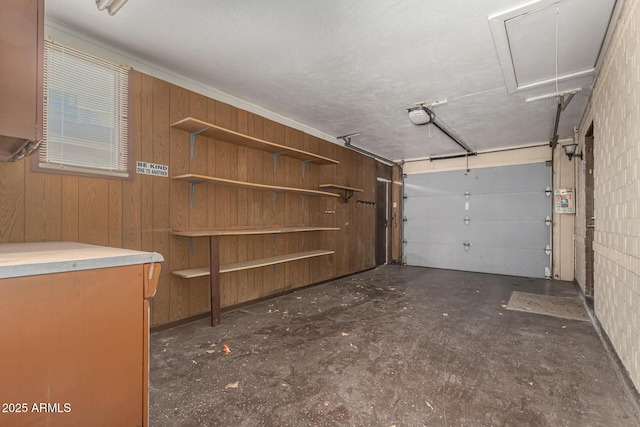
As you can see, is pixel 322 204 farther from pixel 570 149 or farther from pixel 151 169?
pixel 570 149

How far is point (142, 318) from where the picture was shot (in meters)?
1.14

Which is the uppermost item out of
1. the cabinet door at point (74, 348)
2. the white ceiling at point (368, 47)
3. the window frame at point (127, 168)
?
the white ceiling at point (368, 47)

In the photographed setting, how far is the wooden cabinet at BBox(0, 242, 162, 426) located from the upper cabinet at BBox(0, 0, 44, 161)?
1.74 ft

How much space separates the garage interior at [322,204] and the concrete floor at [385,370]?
0.05 feet

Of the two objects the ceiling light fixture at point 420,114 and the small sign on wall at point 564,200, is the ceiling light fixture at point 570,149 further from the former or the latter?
the ceiling light fixture at point 420,114

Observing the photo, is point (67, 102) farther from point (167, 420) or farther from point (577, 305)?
point (577, 305)

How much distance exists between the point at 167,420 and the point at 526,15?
3590mm

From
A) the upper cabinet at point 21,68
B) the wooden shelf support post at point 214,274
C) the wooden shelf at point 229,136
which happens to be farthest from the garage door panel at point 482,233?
the upper cabinet at point 21,68

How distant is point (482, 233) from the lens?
639 cm

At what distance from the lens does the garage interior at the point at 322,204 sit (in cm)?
190

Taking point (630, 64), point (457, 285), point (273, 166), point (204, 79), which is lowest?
point (457, 285)

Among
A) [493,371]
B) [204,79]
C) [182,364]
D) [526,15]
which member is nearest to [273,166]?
[204,79]

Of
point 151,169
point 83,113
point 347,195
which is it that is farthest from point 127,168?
point 347,195

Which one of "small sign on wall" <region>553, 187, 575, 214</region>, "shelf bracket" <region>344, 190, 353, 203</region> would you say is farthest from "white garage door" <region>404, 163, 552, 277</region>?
"shelf bracket" <region>344, 190, 353, 203</region>
